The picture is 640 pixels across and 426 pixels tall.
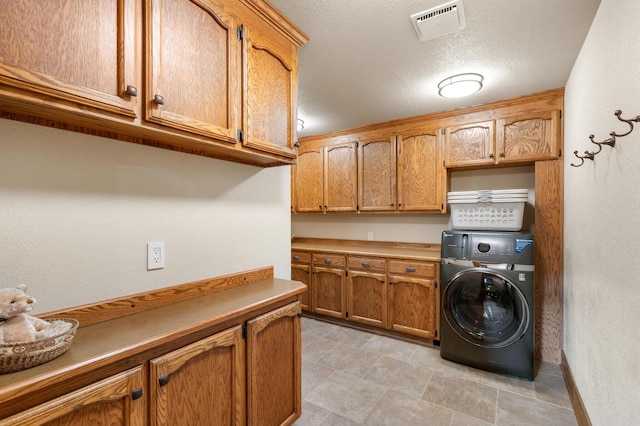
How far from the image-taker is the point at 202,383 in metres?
1.17

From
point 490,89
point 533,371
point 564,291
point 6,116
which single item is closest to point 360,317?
point 533,371

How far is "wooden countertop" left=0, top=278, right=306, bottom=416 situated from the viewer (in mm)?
747

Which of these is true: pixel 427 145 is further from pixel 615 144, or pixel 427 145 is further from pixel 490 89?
pixel 615 144

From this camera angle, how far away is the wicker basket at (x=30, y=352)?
74cm

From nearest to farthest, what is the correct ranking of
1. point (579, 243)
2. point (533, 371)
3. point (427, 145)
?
point (579, 243)
point (533, 371)
point (427, 145)

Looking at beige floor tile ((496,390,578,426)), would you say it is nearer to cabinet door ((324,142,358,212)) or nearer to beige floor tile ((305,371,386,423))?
beige floor tile ((305,371,386,423))

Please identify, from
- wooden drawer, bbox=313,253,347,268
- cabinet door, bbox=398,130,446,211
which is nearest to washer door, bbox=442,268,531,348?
cabinet door, bbox=398,130,446,211

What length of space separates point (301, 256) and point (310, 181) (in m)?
1.00

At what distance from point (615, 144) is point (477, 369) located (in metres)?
2.01

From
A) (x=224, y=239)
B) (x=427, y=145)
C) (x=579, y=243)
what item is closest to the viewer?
(x=224, y=239)

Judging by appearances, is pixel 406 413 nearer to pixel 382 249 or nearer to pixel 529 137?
pixel 382 249

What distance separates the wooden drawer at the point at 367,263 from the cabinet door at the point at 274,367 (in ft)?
5.47

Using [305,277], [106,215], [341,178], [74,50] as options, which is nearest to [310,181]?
[341,178]

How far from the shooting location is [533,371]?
7.62 feet
